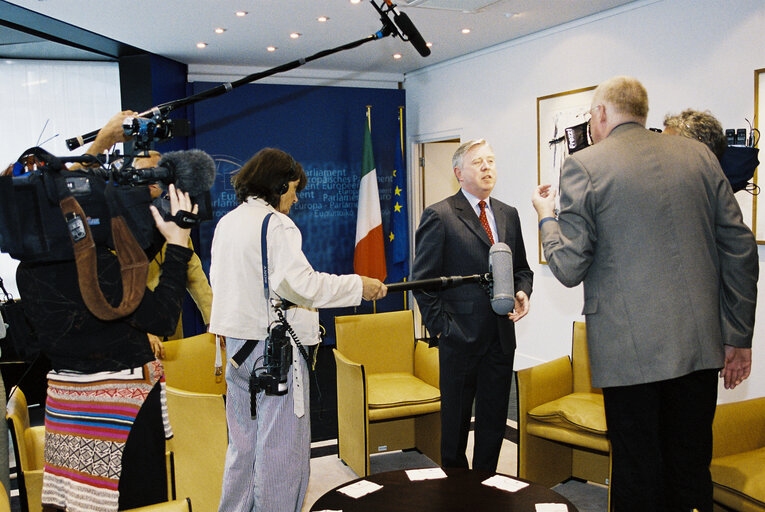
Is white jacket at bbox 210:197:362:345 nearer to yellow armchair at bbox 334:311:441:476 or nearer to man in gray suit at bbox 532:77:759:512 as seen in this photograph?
Answer: man in gray suit at bbox 532:77:759:512

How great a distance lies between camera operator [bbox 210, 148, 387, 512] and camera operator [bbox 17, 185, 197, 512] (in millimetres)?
573

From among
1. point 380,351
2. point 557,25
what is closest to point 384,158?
point 557,25

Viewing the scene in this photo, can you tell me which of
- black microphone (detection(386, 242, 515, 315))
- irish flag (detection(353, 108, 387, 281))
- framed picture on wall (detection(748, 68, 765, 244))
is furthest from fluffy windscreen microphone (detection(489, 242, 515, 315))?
irish flag (detection(353, 108, 387, 281))

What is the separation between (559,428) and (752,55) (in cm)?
A: 264

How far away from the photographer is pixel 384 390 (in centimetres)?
361

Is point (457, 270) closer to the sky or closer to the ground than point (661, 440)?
closer to the sky

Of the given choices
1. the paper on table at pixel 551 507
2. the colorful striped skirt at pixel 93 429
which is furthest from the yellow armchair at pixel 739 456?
the colorful striped skirt at pixel 93 429

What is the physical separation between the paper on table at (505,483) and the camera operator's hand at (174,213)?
1.38 meters

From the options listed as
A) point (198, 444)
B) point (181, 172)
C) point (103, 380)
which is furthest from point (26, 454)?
point (181, 172)

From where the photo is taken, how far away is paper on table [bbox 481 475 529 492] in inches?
88.0

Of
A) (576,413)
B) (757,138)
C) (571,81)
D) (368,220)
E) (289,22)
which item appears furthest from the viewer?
(368,220)

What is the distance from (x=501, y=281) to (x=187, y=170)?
1314 mm

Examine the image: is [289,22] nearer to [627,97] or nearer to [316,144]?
[316,144]

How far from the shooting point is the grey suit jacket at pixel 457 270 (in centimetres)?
295
